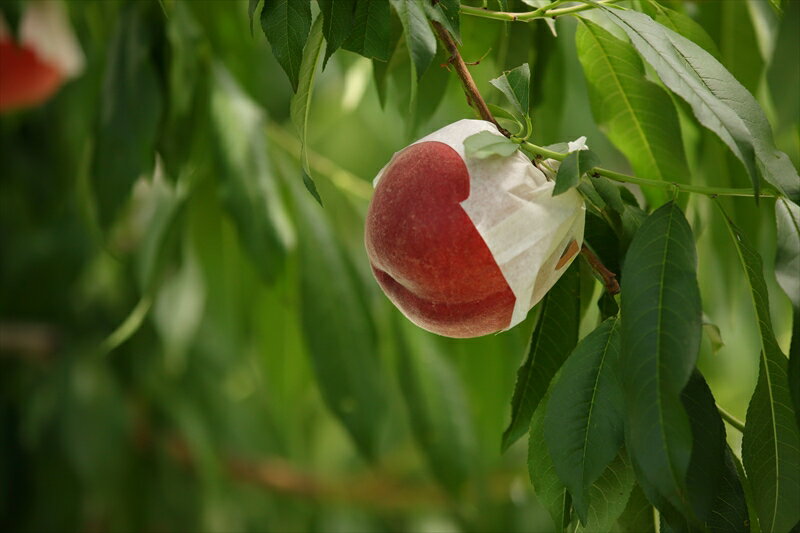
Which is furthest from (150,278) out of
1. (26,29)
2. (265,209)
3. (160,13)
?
(26,29)

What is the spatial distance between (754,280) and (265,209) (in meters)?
0.55

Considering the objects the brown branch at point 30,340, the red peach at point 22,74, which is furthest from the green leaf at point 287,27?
the brown branch at point 30,340

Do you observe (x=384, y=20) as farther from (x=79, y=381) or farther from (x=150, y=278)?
(x=79, y=381)

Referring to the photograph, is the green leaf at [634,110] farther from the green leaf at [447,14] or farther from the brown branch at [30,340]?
the brown branch at [30,340]

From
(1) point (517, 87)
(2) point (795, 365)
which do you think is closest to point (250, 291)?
(1) point (517, 87)

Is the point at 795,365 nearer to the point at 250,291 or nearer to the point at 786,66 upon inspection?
the point at 786,66

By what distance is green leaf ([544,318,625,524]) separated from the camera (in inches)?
18.2

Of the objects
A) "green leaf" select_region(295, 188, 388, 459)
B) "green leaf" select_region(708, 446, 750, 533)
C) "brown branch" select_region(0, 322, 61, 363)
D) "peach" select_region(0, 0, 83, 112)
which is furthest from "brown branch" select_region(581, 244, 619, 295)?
"brown branch" select_region(0, 322, 61, 363)

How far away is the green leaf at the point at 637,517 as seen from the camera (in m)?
0.57

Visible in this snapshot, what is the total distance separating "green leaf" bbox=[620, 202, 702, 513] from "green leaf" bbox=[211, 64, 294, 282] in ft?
1.77

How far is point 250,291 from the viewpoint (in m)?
1.19

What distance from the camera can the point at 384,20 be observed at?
510 mm

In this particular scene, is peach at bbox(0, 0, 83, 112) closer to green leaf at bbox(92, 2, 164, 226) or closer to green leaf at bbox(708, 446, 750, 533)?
green leaf at bbox(92, 2, 164, 226)

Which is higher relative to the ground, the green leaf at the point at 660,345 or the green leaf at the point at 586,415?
the green leaf at the point at 660,345
